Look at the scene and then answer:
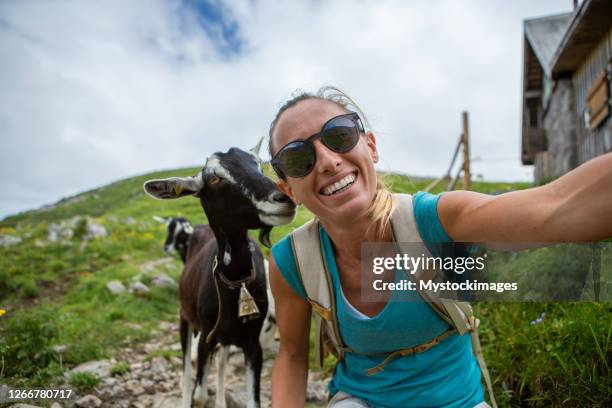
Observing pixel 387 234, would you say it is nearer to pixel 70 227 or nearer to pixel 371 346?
pixel 371 346

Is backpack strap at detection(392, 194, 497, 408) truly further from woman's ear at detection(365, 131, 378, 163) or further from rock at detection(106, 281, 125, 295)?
rock at detection(106, 281, 125, 295)

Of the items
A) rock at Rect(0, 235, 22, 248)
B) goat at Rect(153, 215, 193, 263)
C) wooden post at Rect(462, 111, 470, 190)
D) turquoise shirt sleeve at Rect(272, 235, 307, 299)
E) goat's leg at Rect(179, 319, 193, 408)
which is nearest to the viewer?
turquoise shirt sleeve at Rect(272, 235, 307, 299)

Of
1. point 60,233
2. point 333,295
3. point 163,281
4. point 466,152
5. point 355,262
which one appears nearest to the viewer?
point 333,295

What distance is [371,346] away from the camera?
2258mm

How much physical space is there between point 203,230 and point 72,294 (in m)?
5.13

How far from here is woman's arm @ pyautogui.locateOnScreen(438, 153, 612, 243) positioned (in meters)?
1.25

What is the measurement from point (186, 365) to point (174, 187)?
219cm

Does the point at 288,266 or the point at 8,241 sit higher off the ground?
the point at 8,241

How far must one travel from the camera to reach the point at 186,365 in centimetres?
471

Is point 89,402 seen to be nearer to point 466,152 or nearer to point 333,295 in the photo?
point 333,295

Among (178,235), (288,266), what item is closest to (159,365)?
(178,235)

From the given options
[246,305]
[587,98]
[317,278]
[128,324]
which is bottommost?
[128,324]

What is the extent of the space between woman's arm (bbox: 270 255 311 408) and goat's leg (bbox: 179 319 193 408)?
87.5 inches

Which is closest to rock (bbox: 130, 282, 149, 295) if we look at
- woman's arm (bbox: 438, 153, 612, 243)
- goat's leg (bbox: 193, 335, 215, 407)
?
goat's leg (bbox: 193, 335, 215, 407)
